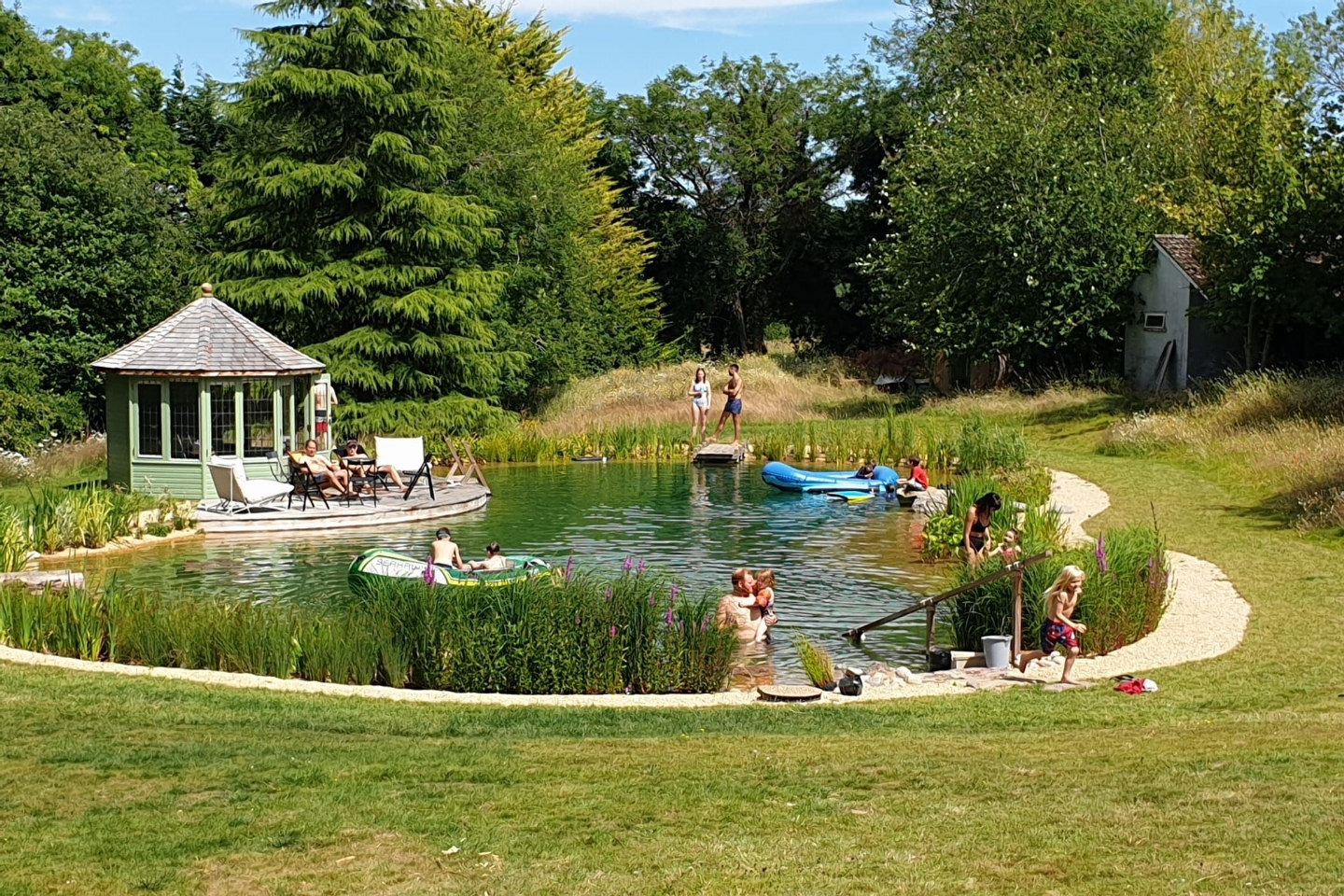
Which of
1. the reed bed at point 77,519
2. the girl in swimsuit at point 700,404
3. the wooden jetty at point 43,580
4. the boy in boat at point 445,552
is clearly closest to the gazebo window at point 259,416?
the reed bed at point 77,519

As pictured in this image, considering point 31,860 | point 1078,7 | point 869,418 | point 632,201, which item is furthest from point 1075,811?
point 632,201

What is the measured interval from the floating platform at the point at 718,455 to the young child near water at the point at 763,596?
1690 cm

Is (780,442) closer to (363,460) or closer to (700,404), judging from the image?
(700,404)

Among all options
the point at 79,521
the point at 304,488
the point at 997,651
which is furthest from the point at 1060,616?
the point at 304,488

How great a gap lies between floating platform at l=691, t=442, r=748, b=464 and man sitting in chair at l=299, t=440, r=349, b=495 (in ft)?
30.8

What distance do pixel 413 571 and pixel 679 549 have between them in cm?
552

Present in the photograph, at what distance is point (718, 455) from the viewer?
32812 millimetres

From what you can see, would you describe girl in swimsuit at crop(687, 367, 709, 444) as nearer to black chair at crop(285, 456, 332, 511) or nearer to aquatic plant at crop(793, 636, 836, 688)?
black chair at crop(285, 456, 332, 511)

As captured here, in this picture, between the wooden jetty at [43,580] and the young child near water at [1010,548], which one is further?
the young child near water at [1010,548]

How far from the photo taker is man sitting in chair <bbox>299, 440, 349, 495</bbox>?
83.3ft

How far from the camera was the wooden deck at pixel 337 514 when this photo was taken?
76.2 ft

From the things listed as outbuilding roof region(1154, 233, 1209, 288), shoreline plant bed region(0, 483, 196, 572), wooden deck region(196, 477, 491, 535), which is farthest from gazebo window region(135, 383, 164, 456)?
outbuilding roof region(1154, 233, 1209, 288)

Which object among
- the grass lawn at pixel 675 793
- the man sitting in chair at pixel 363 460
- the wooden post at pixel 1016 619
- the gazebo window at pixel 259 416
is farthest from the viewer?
the man sitting in chair at pixel 363 460

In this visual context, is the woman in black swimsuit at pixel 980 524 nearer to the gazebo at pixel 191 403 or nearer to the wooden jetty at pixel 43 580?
the wooden jetty at pixel 43 580
